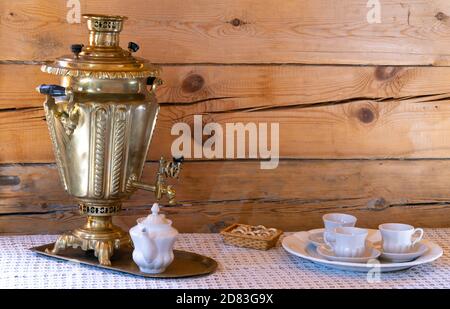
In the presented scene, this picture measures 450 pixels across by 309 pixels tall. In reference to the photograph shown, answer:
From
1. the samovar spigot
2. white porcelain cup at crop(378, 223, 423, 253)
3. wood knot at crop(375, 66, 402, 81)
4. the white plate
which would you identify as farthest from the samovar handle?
wood knot at crop(375, 66, 402, 81)

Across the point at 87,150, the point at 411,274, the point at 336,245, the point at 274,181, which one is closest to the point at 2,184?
the point at 87,150

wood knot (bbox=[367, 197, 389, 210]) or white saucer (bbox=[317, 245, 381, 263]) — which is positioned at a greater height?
wood knot (bbox=[367, 197, 389, 210])

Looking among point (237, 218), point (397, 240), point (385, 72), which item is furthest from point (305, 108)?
point (397, 240)

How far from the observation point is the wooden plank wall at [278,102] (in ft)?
5.90

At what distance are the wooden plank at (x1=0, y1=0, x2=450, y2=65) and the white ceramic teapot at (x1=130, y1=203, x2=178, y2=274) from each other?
1.55 feet

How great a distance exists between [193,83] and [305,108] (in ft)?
0.92

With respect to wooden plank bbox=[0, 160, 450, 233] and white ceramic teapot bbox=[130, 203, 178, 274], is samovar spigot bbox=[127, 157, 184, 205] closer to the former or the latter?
white ceramic teapot bbox=[130, 203, 178, 274]

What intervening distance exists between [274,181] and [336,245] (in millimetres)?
362

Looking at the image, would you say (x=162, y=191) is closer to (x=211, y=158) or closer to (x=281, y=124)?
(x=211, y=158)

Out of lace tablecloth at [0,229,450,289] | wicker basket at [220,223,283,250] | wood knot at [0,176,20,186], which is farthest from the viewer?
wood knot at [0,176,20,186]

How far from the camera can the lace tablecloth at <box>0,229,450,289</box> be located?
4.85 ft

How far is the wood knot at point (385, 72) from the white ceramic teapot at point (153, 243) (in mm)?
696

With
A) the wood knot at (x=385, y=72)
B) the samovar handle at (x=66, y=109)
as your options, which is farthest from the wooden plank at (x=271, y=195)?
the samovar handle at (x=66, y=109)

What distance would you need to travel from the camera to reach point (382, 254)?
5.24 ft
